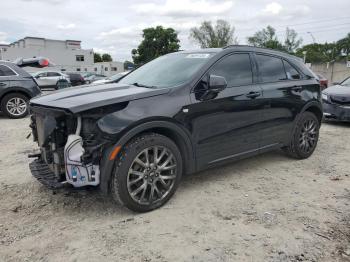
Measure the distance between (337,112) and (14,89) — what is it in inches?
344

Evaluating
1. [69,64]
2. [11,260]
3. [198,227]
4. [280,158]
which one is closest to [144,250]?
[198,227]

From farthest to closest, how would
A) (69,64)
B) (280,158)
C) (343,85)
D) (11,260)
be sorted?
(69,64) → (343,85) → (280,158) → (11,260)

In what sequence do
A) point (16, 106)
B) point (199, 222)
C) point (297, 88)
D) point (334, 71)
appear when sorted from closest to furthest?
point (199, 222) → point (297, 88) → point (16, 106) → point (334, 71)

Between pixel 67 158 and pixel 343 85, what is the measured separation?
8.44 metres

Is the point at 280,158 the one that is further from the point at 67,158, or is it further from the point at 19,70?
the point at 19,70

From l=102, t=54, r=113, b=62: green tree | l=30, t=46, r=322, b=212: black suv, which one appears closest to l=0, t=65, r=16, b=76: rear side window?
l=30, t=46, r=322, b=212: black suv

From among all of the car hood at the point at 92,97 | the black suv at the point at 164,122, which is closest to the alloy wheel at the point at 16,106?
the black suv at the point at 164,122

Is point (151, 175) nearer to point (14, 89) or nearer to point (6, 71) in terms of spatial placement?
point (14, 89)

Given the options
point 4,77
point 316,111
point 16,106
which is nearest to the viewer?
point 316,111

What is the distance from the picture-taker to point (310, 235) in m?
3.00

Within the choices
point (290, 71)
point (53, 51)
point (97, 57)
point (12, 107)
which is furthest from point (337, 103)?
point (97, 57)

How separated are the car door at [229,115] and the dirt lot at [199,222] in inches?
20.1

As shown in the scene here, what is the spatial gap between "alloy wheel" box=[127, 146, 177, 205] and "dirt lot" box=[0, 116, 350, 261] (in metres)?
0.20

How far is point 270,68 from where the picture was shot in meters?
4.66
